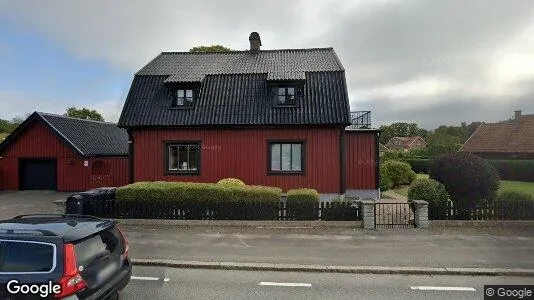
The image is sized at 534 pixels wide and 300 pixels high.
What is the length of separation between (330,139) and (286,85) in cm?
339

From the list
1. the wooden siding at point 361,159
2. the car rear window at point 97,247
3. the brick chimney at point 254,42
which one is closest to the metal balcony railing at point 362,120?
the wooden siding at point 361,159

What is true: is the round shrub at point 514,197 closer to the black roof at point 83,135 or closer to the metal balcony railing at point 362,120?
the metal balcony railing at point 362,120

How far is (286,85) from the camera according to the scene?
17109mm

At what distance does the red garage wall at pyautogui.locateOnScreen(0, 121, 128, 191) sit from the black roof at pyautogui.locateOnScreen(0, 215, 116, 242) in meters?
17.5

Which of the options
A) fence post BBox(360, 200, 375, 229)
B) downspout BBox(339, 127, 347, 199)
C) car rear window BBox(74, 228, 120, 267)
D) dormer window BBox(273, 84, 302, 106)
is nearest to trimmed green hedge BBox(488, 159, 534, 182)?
downspout BBox(339, 127, 347, 199)

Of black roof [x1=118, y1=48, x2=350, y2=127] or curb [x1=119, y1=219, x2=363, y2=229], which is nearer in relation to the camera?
curb [x1=119, y1=219, x2=363, y2=229]

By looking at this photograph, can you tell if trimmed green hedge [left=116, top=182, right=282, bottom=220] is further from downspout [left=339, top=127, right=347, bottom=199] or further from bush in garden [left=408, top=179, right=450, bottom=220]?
bush in garden [left=408, top=179, right=450, bottom=220]

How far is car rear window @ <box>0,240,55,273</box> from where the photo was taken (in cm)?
481

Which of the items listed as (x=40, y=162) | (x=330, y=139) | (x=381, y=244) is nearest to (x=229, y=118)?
(x=330, y=139)

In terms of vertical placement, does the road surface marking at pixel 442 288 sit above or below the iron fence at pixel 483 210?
below

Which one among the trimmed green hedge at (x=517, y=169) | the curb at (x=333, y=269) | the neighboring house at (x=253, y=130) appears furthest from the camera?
the trimmed green hedge at (x=517, y=169)

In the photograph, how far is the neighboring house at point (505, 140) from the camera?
3672 centimetres

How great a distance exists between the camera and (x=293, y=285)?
7137 millimetres

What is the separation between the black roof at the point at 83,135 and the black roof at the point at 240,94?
7451 millimetres
